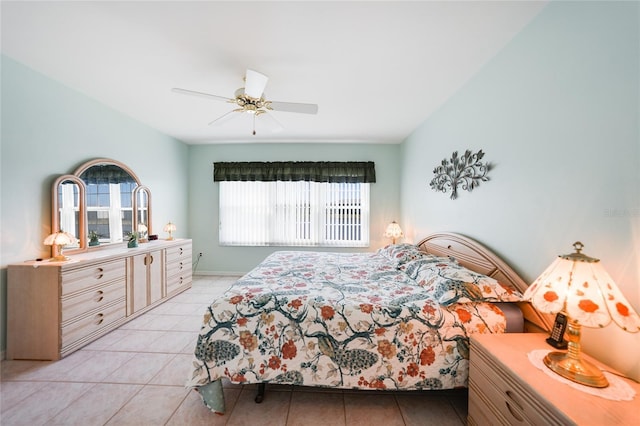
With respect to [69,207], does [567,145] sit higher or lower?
higher

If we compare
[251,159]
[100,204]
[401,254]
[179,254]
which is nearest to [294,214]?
[251,159]

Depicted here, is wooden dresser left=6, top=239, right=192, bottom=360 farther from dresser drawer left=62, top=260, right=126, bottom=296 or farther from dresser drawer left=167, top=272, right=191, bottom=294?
dresser drawer left=167, top=272, right=191, bottom=294

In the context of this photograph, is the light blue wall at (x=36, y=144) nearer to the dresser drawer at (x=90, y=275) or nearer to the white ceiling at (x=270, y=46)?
the white ceiling at (x=270, y=46)

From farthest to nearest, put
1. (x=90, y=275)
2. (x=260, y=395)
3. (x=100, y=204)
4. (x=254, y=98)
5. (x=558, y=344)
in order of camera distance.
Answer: (x=100, y=204) → (x=90, y=275) → (x=254, y=98) → (x=260, y=395) → (x=558, y=344)

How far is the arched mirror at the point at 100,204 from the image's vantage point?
246 centimetres

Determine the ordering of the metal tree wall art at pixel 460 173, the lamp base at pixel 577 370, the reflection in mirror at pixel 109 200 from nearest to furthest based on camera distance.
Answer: the lamp base at pixel 577 370 < the metal tree wall art at pixel 460 173 < the reflection in mirror at pixel 109 200

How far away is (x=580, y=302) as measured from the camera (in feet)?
3.20

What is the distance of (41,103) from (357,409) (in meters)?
3.82

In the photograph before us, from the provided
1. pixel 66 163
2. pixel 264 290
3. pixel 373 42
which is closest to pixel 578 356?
pixel 264 290

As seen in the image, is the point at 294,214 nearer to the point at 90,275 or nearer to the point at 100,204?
the point at 100,204

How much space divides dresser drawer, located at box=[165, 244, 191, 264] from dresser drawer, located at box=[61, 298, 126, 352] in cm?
82

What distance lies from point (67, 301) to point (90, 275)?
0.88 ft

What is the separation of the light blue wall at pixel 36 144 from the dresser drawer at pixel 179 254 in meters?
1.21

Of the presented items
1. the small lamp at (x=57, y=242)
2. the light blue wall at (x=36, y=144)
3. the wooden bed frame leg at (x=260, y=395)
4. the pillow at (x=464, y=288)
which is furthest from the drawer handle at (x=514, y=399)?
the light blue wall at (x=36, y=144)
